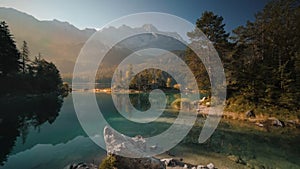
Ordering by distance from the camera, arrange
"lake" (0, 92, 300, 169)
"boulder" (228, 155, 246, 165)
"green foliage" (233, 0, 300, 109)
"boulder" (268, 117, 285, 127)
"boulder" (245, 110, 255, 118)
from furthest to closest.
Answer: "boulder" (245, 110, 255, 118) < "green foliage" (233, 0, 300, 109) < "boulder" (268, 117, 285, 127) < "lake" (0, 92, 300, 169) < "boulder" (228, 155, 246, 165)


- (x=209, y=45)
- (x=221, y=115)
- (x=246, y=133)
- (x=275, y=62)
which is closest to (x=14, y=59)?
(x=209, y=45)

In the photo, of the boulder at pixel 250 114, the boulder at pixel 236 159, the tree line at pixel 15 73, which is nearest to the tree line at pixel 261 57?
the boulder at pixel 250 114

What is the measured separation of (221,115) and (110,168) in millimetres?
16190

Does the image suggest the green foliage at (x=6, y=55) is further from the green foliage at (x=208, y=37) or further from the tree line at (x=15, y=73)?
the green foliage at (x=208, y=37)

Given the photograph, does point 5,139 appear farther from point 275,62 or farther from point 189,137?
point 275,62

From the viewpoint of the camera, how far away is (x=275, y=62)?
689 inches

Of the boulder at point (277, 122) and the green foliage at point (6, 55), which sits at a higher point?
the green foliage at point (6, 55)

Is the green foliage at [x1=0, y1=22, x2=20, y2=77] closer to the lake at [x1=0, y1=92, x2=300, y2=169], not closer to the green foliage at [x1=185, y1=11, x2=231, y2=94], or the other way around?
the lake at [x1=0, y1=92, x2=300, y2=169]

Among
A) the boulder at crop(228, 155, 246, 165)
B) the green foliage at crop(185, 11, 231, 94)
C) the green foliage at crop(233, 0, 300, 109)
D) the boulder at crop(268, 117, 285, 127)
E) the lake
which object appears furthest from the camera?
the green foliage at crop(185, 11, 231, 94)

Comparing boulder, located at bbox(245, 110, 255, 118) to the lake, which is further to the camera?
boulder, located at bbox(245, 110, 255, 118)

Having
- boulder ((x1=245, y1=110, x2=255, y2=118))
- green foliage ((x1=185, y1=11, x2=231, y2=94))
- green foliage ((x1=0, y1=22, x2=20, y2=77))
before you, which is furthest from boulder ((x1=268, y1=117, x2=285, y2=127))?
green foliage ((x1=0, y1=22, x2=20, y2=77))

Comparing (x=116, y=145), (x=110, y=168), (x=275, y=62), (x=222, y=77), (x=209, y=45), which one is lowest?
(x=110, y=168)

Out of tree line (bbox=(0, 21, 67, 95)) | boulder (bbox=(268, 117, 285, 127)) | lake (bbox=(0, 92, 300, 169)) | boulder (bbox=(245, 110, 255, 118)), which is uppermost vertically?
tree line (bbox=(0, 21, 67, 95))

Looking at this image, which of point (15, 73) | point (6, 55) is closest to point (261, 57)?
point (6, 55)
